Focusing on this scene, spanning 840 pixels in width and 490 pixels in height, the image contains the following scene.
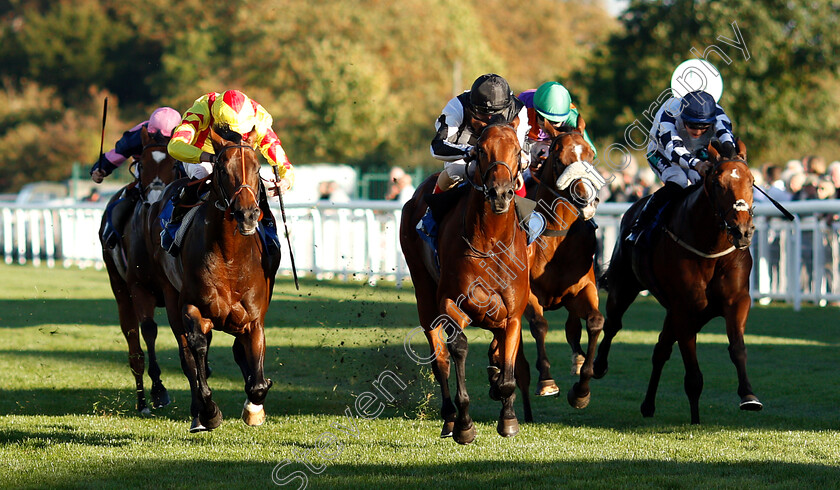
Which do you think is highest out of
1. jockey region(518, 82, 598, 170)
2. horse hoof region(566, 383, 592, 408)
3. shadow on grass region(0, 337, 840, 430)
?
jockey region(518, 82, 598, 170)

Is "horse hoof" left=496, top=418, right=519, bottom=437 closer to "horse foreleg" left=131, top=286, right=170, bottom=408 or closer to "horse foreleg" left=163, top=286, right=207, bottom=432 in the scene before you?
"horse foreleg" left=163, top=286, right=207, bottom=432

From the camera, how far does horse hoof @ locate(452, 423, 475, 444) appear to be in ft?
18.0

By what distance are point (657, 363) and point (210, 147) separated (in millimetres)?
3125

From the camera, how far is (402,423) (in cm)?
668

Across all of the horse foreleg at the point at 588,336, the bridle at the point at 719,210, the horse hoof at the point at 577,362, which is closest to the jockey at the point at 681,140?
the bridle at the point at 719,210

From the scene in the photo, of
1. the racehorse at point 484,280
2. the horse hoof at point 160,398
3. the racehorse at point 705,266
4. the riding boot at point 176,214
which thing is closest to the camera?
the racehorse at point 484,280

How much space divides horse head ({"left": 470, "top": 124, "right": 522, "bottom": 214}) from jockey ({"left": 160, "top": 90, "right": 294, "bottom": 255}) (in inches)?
54.9

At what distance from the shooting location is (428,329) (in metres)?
6.19

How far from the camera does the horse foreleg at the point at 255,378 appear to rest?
19.5 ft

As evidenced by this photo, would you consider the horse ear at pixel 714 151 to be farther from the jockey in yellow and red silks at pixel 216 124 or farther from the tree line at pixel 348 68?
the tree line at pixel 348 68

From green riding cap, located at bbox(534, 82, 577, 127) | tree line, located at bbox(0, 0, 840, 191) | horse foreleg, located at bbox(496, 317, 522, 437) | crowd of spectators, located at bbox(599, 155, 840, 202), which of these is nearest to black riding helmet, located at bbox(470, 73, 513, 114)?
green riding cap, located at bbox(534, 82, 577, 127)

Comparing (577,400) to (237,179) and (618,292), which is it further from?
(237,179)

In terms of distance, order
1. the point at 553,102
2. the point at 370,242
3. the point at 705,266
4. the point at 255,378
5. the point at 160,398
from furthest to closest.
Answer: the point at 370,242 → the point at 160,398 → the point at 553,102 → the point at 705,266 → the point at 255,378

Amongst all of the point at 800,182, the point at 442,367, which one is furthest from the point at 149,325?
the point at 800,182
